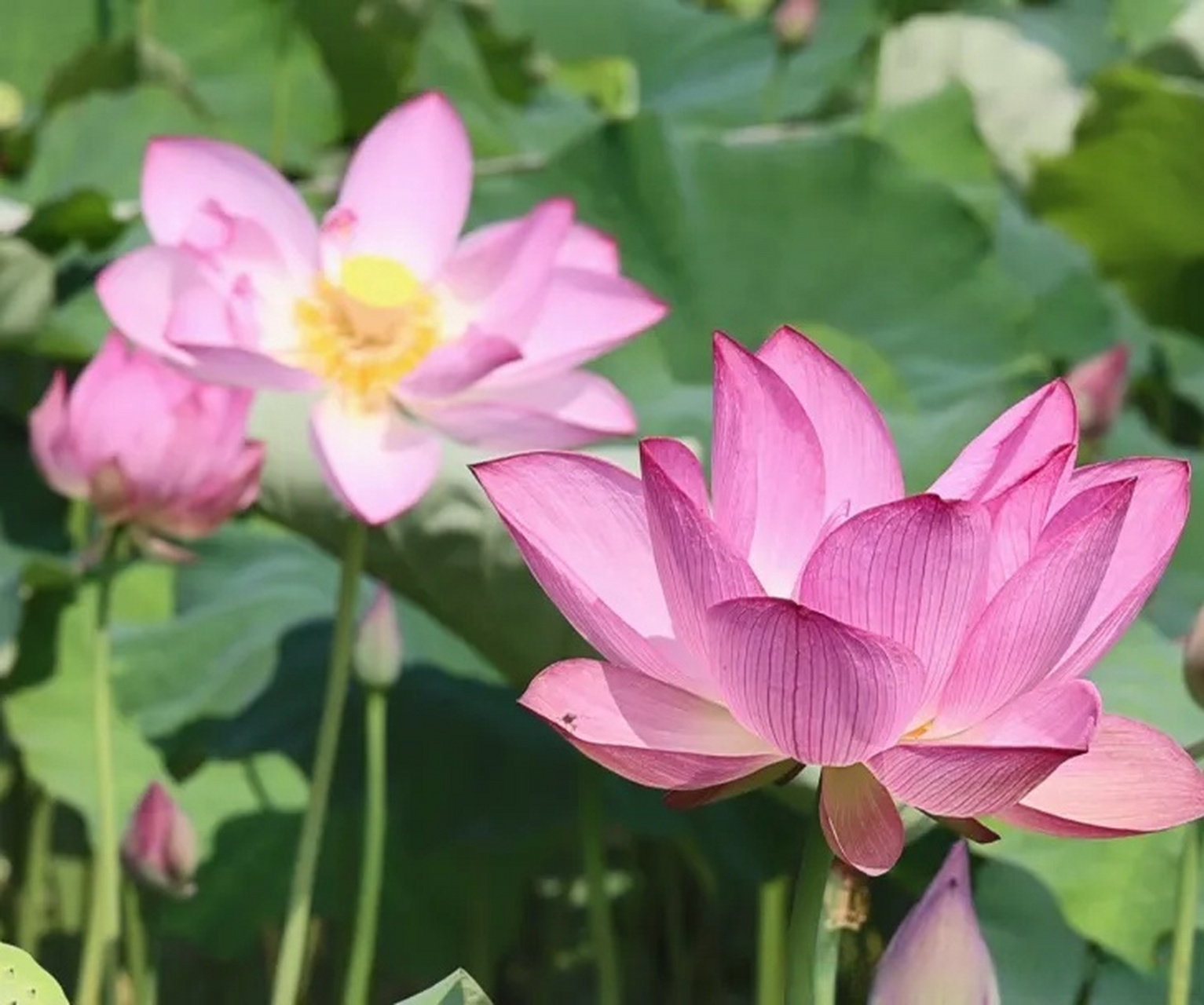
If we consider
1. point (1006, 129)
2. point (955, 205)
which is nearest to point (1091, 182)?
point (1006, 129)

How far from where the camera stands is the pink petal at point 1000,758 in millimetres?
394

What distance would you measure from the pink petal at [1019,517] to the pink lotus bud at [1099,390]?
0.76 meters

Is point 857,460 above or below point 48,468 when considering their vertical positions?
above

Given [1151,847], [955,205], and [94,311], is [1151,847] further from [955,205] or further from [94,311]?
[94,311]

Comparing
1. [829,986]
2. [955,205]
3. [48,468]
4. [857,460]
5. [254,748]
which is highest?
[857,460]

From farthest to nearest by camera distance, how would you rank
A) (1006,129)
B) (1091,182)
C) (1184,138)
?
(1006,129) < (1091,182) < (1184,138)

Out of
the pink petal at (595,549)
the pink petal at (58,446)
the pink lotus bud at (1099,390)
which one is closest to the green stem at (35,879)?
the pink petal at (58,446)

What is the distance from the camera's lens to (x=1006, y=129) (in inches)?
82.5

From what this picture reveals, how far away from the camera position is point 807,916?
0.44 m

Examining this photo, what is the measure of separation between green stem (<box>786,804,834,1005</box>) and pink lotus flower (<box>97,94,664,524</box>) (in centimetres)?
34

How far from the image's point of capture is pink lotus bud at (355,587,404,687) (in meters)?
0.82

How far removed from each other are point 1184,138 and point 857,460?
4.41 feet

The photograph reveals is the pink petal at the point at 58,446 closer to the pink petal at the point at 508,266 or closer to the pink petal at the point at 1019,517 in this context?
the pink petal at the point at 508,266

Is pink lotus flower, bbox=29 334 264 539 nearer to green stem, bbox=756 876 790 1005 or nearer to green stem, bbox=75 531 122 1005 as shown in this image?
green stem, bbox=75 531 122 1005
